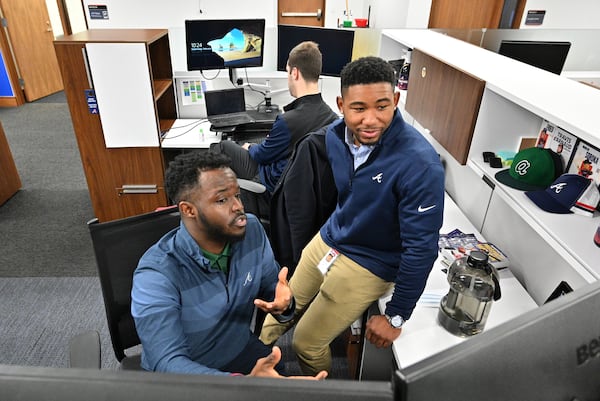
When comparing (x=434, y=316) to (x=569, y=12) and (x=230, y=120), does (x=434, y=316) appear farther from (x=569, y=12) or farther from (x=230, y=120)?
(x=569, y=12)

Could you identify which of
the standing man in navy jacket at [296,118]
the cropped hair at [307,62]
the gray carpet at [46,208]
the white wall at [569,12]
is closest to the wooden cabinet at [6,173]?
the gray carpet at [46,208]

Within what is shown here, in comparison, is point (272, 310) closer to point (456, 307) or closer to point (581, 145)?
point (456, 307)

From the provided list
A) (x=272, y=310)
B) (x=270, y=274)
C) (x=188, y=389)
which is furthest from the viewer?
(x=270, y=274)

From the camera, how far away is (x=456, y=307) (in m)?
1.37

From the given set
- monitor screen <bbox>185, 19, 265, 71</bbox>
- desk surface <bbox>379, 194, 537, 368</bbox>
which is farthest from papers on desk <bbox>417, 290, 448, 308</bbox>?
monitor screen <bbox>185, 19, 265, 71</bbox>

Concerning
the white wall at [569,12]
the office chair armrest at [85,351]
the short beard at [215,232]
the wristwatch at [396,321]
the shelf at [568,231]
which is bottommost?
the office chair armrest at [85,351]

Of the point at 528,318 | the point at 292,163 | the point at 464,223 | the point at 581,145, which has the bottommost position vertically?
the point at 464,223

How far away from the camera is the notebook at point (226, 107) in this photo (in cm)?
290

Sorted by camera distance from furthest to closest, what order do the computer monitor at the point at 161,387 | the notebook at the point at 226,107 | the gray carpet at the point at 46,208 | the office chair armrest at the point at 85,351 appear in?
the notebook at the point at 226,107
the gray carpet at the point at 46,208
the office chair armrest at the point at 85,351
the computer monitor at the point at 161,387

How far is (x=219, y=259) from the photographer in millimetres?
1265

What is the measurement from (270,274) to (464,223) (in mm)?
1008

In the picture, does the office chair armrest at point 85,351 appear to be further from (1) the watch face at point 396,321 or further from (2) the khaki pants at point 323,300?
(1) the watch face at point 396,321

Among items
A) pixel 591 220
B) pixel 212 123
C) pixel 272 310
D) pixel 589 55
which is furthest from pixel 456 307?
pixel 589 55

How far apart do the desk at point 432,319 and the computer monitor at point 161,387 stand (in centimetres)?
82
